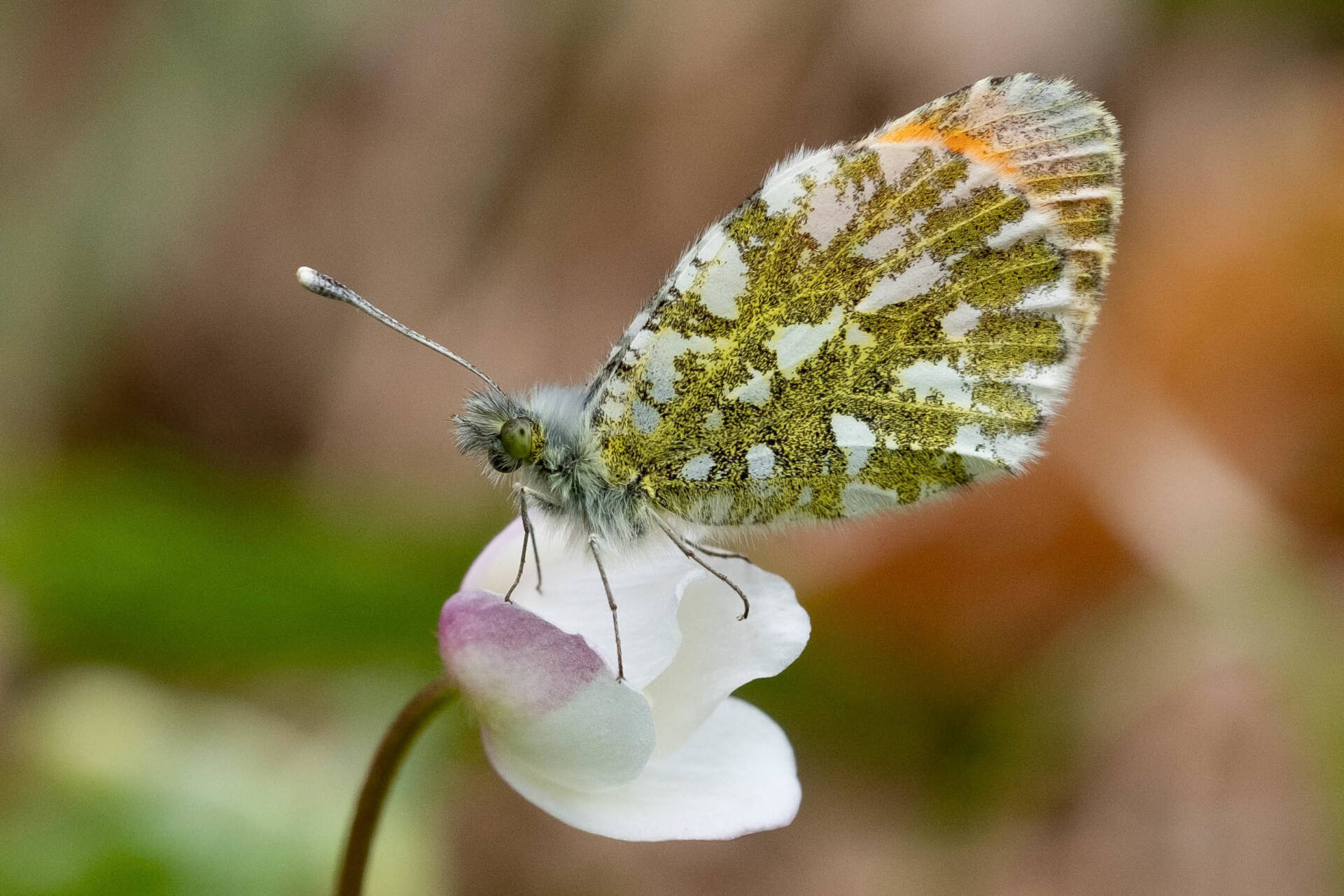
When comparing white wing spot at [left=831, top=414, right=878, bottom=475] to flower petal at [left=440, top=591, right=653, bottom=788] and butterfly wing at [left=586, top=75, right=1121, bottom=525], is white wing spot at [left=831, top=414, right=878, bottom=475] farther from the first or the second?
flower petal at [left=440, top=591, right=653, bottom=788]

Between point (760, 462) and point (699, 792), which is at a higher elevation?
point (760, 462)

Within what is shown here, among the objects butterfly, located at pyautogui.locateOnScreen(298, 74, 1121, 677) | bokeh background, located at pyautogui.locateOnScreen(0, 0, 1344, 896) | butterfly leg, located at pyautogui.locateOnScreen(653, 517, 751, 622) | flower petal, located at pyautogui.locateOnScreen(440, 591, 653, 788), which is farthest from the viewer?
bokeh background, located at pyautogui.locateOnScreen(0, 0, 1344, 896)

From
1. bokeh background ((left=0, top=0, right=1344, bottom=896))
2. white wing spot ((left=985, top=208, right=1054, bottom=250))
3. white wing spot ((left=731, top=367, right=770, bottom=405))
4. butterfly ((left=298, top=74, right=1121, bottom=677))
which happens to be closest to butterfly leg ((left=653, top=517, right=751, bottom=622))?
butterfly ((left=298, top=74, right=1121, bottom=677))

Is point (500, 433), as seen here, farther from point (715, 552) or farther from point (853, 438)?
point (853, 438)

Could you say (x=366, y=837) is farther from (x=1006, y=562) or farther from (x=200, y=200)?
(x=200, y=200)

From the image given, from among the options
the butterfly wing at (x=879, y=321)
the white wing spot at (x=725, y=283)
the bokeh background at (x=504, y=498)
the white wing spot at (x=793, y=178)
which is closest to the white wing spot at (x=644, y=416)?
the butterfly wing at (x=879, y=321)

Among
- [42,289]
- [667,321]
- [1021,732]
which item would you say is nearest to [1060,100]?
[667,321]

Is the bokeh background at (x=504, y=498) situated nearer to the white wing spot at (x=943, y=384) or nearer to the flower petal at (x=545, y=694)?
the flower petal at (x=545, y=694)

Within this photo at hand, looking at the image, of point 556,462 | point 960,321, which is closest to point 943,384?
point 960,321
